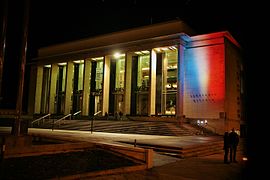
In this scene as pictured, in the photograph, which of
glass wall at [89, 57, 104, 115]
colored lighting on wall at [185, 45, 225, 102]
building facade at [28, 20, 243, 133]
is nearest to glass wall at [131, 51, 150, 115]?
building facade at [28, 20, 243, 133]

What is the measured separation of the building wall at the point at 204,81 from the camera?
1160 inches

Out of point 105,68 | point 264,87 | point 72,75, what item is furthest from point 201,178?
point 72,75

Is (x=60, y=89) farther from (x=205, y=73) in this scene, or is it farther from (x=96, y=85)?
(x=205, y=73)

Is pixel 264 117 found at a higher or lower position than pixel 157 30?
lower

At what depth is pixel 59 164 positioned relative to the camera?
30.6 ft

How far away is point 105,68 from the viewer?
1476 inches

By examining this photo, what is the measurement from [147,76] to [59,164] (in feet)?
91.3

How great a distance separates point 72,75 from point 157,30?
51.5ft

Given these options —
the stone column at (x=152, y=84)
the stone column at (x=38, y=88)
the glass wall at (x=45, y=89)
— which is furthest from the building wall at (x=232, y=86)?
the stone column at (x=38, y=88)

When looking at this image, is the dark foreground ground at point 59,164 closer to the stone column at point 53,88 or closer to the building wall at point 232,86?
the building wall at point 232,86

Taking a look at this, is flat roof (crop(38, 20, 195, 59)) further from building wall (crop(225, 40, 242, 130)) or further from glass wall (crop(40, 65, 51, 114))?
building wall (crop(225, 40, 242, 130))

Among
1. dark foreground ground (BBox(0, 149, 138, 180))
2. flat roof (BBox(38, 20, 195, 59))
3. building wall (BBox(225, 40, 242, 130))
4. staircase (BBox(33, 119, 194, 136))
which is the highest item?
flat roof (BBox(38, 20, 195, 59))

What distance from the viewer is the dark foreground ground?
7.97 m

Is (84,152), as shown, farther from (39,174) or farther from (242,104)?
(242,104)
